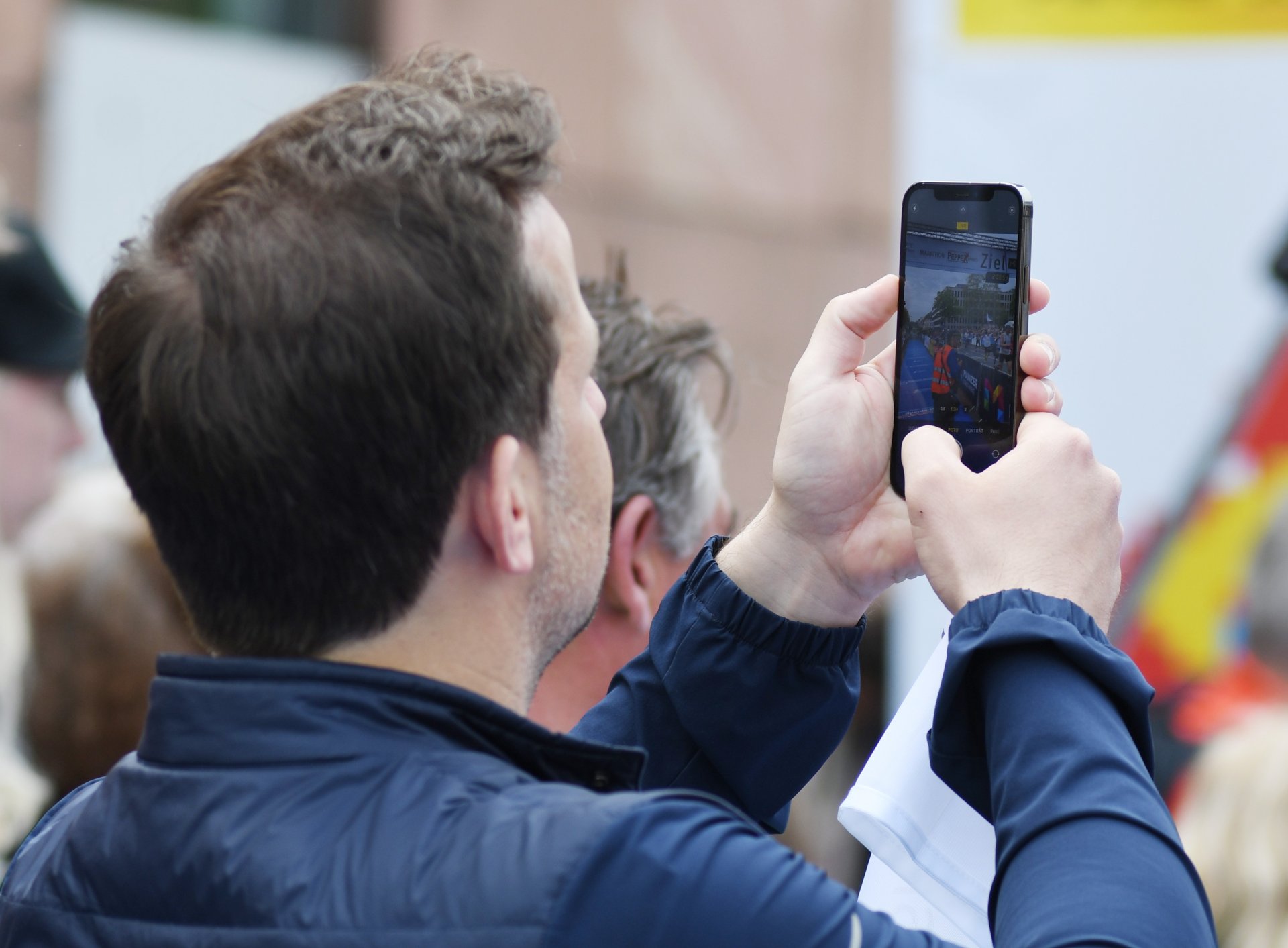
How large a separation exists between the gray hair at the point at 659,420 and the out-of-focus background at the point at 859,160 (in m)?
0.27

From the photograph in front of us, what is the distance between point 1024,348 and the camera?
1528mm

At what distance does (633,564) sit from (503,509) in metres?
1.11

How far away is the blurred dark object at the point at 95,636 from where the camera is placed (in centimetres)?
283

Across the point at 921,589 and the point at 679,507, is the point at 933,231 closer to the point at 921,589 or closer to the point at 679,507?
the point at 679,507

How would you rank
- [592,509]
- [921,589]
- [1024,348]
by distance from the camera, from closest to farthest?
[592,509]
[1024,348]
[921,589]

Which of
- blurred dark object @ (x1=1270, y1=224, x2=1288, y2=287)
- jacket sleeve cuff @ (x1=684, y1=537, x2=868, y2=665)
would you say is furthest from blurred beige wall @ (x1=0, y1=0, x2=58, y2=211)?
jacket sleeve cuff @ (x1=684, y1=537, x2=868, y2=665)

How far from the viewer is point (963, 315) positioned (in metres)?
1.59

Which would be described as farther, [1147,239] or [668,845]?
[1147,239]

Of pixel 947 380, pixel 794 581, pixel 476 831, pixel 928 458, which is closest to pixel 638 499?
pixel 794 581

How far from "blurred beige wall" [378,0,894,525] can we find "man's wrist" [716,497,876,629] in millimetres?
5009

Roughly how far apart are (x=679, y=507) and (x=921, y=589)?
4.81 feet

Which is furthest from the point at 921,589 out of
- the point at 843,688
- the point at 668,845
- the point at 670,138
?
the point at 670,138

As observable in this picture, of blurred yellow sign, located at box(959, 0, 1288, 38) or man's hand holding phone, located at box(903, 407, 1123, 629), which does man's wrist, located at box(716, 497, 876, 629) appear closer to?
man's hand holding phone, located at box(903, 407, 1123, 629)

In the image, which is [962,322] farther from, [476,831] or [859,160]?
[859,160]
